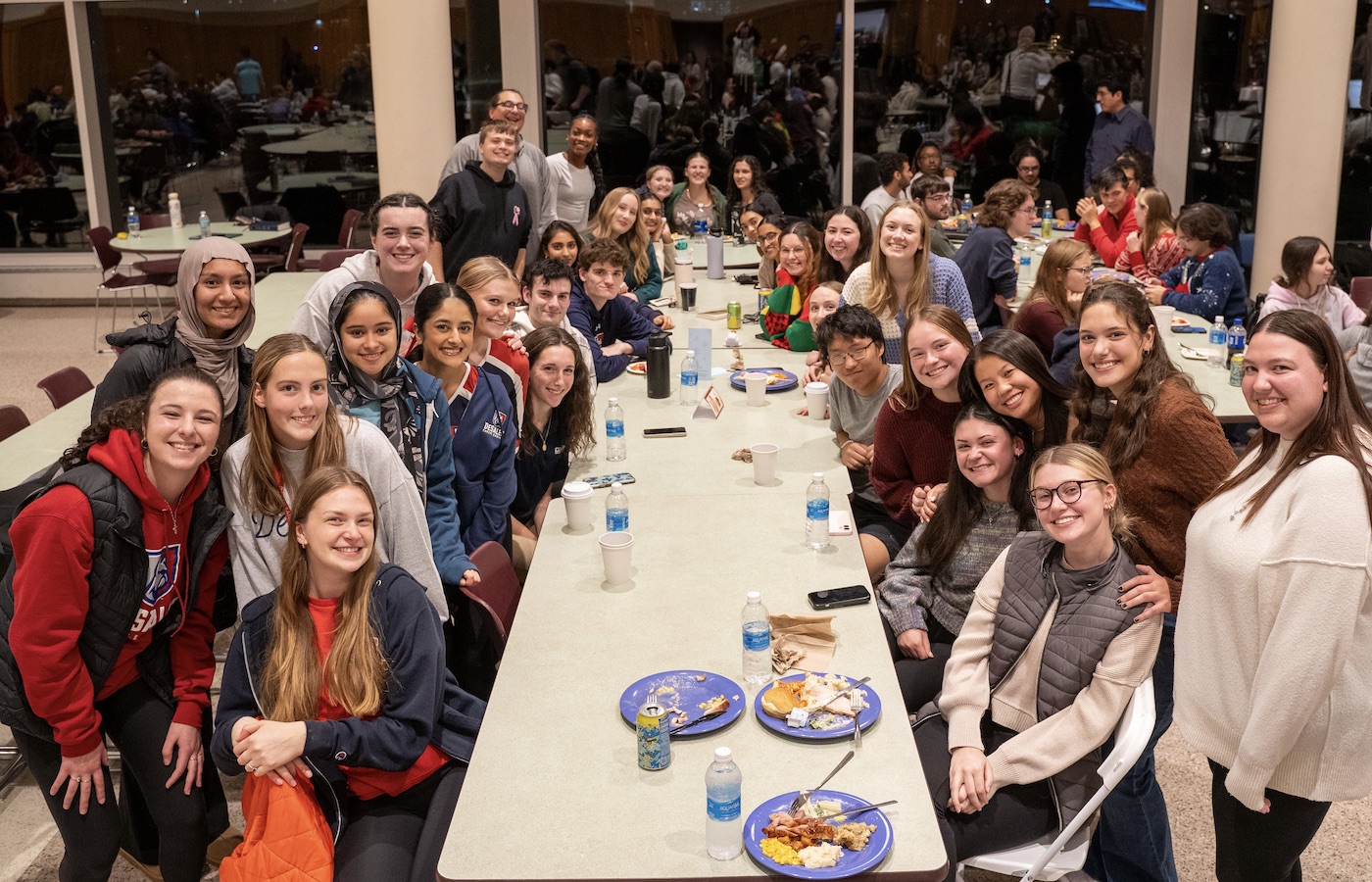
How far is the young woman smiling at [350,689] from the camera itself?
2.81 m

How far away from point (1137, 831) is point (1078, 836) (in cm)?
35

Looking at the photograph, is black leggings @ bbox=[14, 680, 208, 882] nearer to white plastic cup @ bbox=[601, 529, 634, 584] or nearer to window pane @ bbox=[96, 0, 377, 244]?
white plastic cup @ bbox=[601, 529, 634, 584]

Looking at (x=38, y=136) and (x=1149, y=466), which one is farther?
(x=38, y=136)

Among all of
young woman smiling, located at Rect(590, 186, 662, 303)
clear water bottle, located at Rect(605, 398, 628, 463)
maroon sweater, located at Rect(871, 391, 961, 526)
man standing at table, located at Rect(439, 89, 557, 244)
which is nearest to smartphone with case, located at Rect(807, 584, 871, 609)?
maroon sweater, located at Rect(871, 391, 961, 526)

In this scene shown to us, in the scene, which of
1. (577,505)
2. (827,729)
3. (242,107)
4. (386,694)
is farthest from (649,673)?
(242,107)

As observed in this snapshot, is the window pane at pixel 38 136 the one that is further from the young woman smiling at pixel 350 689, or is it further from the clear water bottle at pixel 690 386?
the young woman smiling at pixel 350 689

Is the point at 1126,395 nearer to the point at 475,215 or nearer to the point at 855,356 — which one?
the point at 855,356

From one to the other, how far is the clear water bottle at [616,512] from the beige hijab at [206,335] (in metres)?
1.21

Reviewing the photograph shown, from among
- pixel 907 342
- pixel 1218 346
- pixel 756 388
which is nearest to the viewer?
pixel 907 342

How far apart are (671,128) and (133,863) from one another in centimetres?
1006

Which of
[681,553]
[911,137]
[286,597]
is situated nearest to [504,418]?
[681,553]

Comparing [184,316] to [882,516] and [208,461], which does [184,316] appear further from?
[882,516]

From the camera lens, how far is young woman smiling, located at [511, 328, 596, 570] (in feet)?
14.9

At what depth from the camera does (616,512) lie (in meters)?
3.90
